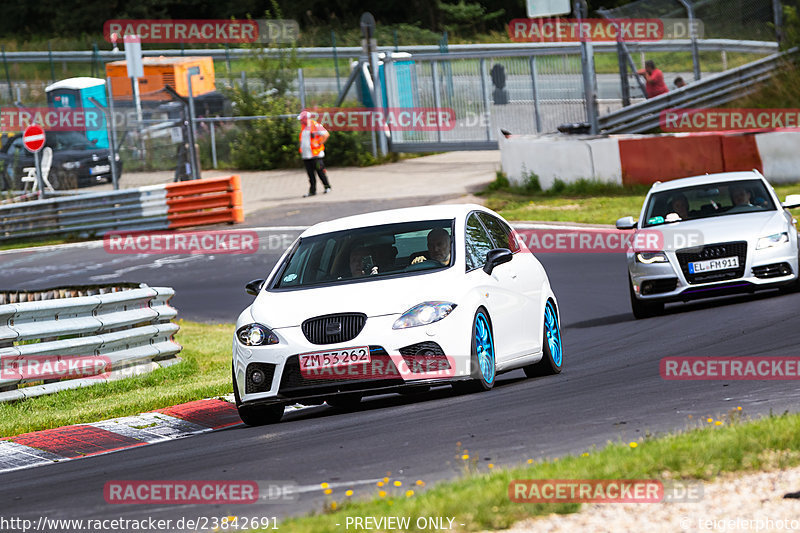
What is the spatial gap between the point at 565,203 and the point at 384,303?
17344mm

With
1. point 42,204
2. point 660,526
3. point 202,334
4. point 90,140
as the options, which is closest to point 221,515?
point 660,526

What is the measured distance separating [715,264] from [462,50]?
3807 centimetres

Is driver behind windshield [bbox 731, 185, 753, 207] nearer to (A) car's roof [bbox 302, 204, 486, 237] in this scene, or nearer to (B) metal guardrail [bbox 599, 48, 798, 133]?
(A) car's roof [bbox 302, 204, 486, 237]

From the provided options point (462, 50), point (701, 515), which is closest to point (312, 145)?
point (462, 50)

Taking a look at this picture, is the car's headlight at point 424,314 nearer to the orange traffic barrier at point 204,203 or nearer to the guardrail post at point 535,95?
the orange traffic barrier at point 204,203

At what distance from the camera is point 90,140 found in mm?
35812

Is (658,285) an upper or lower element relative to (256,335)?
lower

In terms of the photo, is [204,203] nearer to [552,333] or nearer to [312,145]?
[312,145]

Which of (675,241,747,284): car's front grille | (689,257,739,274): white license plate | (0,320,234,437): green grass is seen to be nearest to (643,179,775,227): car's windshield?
(675,241,747,284): car's front grille

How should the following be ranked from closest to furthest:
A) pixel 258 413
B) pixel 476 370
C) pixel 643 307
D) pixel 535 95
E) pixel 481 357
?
1. pixel 476 370
2. pixel 481 357
3. pixel 258 413
4. pixel 643 307
5. pixel 535 95

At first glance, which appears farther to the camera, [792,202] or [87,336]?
[792,202]

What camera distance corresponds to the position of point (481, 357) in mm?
9828

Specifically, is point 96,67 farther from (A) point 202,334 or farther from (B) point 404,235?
(B) point 404,235

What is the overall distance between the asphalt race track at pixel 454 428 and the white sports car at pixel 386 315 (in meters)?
0.25
